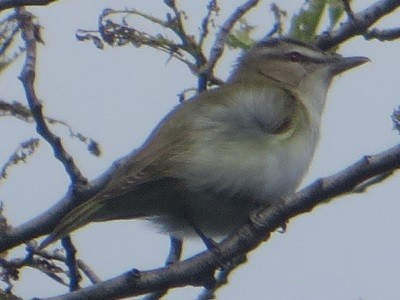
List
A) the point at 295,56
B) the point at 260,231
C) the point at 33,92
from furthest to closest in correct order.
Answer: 1. the point at 295,56
2. the point at 260,231
3. the point at 33,92

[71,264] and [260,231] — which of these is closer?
[71,264]

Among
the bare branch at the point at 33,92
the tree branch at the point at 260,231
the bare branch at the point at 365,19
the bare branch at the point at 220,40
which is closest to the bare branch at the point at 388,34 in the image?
the bare branch at the point at 365,19

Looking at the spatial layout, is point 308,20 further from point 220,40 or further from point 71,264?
point 71,264

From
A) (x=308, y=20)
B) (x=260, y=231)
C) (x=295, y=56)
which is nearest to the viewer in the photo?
(x=260, y=231)

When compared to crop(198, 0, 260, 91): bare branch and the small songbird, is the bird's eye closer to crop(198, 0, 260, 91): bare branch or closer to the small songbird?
the small songbird

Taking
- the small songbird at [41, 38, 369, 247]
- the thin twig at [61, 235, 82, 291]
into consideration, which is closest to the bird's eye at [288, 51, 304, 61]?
the small songbird at [41, 38, 369, 247]

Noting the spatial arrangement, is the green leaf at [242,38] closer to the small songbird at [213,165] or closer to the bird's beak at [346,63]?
the small songbird at [213,165]

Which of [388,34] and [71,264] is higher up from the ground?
[388,34]

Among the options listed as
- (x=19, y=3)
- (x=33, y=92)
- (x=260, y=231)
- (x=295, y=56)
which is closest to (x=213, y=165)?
(x=260, y=231)
